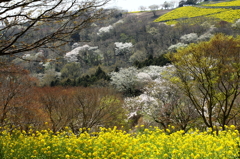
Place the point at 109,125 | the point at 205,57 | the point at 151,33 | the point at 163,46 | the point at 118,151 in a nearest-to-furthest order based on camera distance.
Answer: the point at 118,151 < the point at 205,57 < the point at 109,125 < the point at 163,46 < the point at 151,33

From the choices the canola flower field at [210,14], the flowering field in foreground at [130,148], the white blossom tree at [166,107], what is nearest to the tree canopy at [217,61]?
the white blossom tree at [166,107]

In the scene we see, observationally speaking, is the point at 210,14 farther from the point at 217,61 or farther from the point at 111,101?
the point at 217,61

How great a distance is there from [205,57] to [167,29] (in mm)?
45772

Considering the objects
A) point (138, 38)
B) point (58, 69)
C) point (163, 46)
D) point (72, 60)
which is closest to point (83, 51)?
point (72, 60)

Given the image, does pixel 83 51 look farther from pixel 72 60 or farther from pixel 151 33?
pixel 151 33

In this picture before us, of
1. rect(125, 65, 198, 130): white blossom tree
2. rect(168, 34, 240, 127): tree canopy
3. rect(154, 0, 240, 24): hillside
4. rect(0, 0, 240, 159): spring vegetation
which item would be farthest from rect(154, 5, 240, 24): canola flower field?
rect(168, 34, 240, 127): tree canopy

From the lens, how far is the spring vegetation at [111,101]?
4234 mm

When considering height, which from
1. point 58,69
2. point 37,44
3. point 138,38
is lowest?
point 58,69

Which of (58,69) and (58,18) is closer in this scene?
(58,18)

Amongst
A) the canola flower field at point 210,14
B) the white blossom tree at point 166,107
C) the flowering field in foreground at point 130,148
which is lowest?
the white blossom tree at point 166,107

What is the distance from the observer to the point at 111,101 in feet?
54.9

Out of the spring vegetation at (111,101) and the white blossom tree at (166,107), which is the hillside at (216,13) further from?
the white blossom tree at (166,107)

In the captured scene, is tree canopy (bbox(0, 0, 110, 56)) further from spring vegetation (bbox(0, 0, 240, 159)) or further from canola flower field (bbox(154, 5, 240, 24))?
canola flower field (bbox(154, 5, 240, 24))

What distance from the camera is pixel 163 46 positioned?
4725 cm
